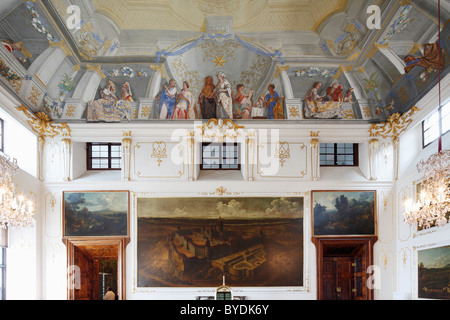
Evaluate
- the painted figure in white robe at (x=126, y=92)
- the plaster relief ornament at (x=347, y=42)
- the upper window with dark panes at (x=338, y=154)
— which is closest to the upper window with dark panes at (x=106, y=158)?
the painted figure in white robe at (x=126, y=92)

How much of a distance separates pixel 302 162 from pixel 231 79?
13.7 feet

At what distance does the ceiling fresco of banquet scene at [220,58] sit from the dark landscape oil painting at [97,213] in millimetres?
2916

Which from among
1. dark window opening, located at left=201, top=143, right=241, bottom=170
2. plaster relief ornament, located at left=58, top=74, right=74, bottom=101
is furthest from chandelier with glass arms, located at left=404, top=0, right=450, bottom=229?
plaster relief ornament, located at left=58, top=74, right=74, bottom=101

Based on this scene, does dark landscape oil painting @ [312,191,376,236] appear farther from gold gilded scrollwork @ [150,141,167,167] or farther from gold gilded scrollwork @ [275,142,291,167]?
gold gilded scrollwork @ [150,141,167,167]

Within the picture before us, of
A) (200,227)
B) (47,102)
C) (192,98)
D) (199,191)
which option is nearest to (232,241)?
(200,227)

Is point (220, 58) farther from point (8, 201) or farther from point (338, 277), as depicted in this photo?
point (338, 277)

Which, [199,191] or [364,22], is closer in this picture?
[364,22]

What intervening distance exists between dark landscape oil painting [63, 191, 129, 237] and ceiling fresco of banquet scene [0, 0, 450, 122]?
2.92 m

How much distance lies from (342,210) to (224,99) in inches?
243

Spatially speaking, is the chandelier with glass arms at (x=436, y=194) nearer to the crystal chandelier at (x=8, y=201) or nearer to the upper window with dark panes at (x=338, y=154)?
the upper window with dark panes at (x=338, y=154)

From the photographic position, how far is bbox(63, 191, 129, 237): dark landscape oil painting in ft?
49.5

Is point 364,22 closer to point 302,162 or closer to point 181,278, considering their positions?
point 302,162

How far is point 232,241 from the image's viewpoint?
15.2 meters

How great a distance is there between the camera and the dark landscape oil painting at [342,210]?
15.2m
